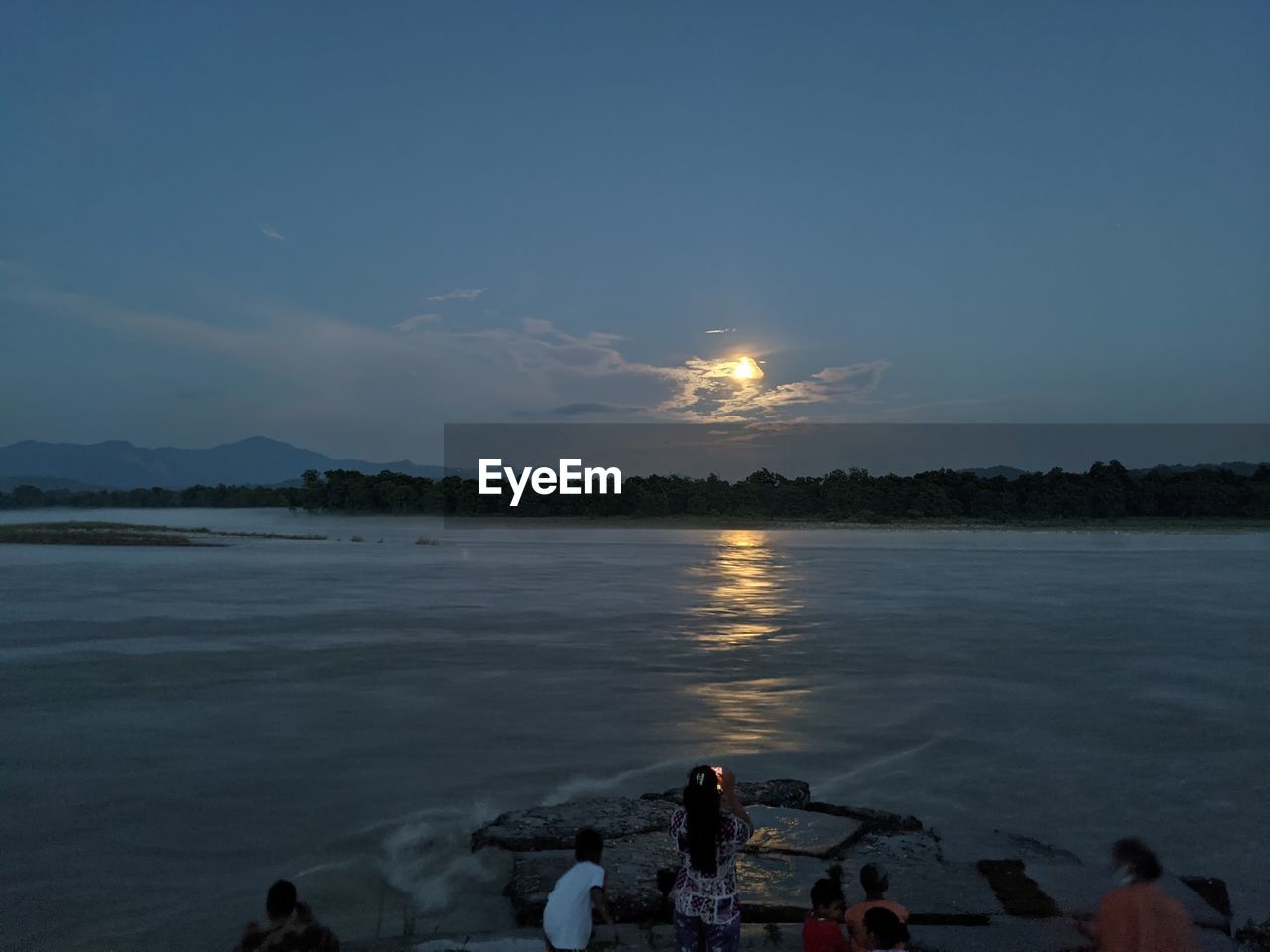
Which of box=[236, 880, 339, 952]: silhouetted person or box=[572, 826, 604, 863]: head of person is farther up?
box=[572, 826, 604, 863]: head of person

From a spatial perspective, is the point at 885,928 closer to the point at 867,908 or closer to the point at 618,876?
the point at 867,908

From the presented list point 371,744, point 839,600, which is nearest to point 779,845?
point 371,744

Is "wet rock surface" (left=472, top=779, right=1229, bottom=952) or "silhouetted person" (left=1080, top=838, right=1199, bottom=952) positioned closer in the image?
"silhouetted person" (left=1080, top=838, right=1199, bottom=952)

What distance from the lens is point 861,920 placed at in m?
5.92

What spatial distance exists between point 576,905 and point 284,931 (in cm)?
164

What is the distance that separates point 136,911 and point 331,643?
14.6 m

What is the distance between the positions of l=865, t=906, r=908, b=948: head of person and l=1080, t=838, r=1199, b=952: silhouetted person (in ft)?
4.28

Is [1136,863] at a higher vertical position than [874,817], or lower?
higher

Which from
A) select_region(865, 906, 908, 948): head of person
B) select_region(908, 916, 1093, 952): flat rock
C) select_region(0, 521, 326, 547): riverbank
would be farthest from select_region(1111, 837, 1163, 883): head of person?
select_region(0, 521, 326, 547): riverbank

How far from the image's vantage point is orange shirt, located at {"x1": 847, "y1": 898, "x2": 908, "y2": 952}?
5699mm

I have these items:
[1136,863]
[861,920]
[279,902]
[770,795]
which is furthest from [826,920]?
[770,795]

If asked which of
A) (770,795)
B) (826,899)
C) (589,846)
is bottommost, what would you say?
(770,795)

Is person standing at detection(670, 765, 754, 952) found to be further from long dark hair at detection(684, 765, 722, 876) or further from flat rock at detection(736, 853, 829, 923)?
flat rock at detection(736, 853, 829, 923)

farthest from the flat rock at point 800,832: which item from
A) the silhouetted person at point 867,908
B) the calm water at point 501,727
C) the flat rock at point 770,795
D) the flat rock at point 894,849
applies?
the silhouetted person at point 867,908
